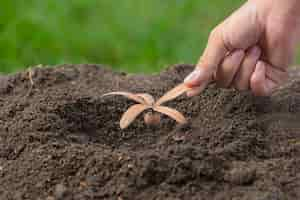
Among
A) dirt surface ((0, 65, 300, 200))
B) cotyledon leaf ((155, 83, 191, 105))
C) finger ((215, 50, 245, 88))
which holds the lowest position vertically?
dirt surface ((0, 65, 300, 200))

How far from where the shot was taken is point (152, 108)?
2133 mm

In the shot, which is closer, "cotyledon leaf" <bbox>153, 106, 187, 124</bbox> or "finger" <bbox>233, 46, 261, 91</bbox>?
"cotyledon leaf" <bbox>153, 106, 187, 124</bbox>

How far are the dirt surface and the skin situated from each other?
0.08 meters

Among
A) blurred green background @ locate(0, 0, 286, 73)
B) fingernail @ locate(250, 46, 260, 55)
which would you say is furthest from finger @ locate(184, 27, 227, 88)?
blurred green background @ locate(0, 0, 286, 73)

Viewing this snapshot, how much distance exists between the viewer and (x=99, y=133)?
2.18m

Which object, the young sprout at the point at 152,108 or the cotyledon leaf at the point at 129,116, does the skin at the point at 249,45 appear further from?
the cotyledon leaf at the point at 129,116

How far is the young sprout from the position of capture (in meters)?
2.04

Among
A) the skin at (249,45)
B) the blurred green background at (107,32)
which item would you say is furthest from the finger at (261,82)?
the blurred green background at (107,32)

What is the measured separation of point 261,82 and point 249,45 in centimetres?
14

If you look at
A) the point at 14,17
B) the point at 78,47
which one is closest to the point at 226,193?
the point at 78,47

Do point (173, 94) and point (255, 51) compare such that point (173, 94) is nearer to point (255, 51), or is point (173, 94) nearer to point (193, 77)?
point (193, 77)

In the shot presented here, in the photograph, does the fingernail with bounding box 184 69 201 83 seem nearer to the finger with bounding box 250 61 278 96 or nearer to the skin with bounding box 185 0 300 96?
the skin with bounding box 185 0 300 96

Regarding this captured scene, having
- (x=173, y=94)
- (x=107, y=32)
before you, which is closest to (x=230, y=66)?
(x=173, y=94)

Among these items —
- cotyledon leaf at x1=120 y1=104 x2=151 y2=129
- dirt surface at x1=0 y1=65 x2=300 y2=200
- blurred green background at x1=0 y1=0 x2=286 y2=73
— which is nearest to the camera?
dirt surface at x1=0 y1=65 x2=300 y2=200
